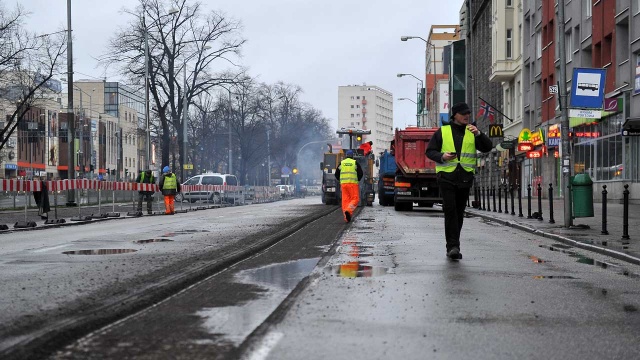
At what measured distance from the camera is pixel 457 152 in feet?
36.9

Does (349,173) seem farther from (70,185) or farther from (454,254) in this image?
(70,185)

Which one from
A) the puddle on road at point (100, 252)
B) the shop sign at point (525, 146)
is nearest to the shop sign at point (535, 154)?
the shop sign at point (525, 146)

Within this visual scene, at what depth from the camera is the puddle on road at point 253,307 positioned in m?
5.71

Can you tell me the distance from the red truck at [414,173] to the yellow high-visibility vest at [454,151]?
20.6m

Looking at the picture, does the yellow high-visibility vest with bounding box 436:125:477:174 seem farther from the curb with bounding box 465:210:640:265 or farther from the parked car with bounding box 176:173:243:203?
the parked car with bounding box 176:173:243:203

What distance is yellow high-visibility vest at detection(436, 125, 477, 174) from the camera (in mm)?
11227

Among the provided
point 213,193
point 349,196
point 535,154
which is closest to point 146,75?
point 213,193

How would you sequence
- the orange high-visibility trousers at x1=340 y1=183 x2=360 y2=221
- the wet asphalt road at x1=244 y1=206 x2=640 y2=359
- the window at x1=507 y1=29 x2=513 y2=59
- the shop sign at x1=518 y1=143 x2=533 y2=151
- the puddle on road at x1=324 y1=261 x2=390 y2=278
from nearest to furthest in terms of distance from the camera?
the wet asphalt road at x1=244 y1=206 x2=640 y2=359 < the puddle on road at x1=324 y1=261 x2=390 y2=278 < the orange high-visibility trousers at x1=340 y1=183 x2=360 y2=221 < the shop sign at x1=518 y1=143 x2=533 y2=151 < the window at x1=507 y1=29 x2=513 y2=59

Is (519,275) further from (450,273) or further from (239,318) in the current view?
(239,318)

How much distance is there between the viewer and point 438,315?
652 centimetres

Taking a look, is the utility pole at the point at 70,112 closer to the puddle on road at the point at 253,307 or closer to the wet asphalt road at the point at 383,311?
the wet asphalt road at the point at 383,311

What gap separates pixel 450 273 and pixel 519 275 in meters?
0.71

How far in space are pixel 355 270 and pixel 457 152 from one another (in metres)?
2.50

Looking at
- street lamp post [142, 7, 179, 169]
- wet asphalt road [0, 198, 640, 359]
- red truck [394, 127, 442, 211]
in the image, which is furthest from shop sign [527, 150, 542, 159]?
wet asphalt road [0, 198, 640, 359]
